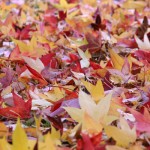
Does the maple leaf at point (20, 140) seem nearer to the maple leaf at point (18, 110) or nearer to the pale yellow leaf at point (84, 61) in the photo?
the maple leaf at point (18, 110)

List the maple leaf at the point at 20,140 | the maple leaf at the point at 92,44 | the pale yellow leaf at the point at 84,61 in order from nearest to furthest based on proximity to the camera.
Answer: the maple leaf at the point at 20,140 < the pale yellow leaf at the point at 84,61 < the maple leaf at the point at 92,44

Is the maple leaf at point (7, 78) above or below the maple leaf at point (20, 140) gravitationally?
below

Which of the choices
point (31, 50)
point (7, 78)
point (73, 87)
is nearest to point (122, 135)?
point (73, 87)

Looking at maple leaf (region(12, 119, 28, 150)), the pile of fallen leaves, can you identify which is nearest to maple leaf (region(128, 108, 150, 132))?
the pile of fallen leaves

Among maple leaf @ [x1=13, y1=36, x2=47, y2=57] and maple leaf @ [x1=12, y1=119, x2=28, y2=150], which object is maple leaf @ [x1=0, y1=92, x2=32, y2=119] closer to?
maple leaf @ [x1=12, y1=119, x2=28, y2=150]

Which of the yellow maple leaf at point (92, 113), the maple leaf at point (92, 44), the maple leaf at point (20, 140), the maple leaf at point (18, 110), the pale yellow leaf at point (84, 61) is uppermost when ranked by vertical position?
the maple leaf at point (20, 140)

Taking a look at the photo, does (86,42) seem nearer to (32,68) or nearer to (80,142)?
(32,68)

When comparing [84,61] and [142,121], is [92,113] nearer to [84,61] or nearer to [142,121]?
[142,121]

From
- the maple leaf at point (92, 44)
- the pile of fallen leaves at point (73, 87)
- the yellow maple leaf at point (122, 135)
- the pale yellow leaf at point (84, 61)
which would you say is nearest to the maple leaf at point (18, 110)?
the pile of fallen leaves at point (73, 87)

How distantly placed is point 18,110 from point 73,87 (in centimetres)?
20

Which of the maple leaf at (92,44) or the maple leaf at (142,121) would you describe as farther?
the maple leaf at (92,44)

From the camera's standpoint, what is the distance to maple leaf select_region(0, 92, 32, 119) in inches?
39.1

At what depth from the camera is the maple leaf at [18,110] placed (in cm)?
99

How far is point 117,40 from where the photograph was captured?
169 cm
